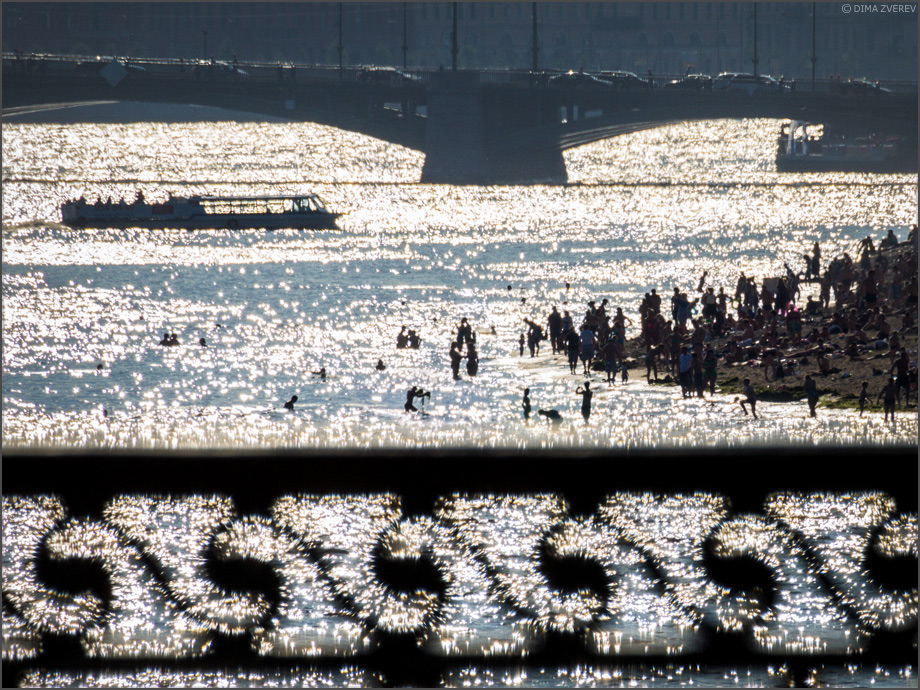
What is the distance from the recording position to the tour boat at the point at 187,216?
302ft

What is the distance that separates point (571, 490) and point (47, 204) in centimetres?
11587

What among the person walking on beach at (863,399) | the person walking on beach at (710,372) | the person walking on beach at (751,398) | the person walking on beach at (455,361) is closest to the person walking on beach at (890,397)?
the person walking on beach at (863,399)

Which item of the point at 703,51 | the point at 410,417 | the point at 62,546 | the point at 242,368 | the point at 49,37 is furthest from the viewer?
the point at 703,51

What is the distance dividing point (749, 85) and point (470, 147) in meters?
22.6

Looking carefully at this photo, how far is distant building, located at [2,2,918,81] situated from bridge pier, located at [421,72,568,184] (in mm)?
52329

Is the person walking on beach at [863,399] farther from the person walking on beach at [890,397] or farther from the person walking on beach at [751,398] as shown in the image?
the person walking on beach at [751,398]

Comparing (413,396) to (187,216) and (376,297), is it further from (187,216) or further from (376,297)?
(187,216)

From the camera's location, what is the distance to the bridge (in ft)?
289

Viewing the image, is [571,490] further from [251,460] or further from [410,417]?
[410,417]

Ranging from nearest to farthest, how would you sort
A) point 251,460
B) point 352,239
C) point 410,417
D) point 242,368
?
point 251,460 < point 410,417 < point 242,368 < point 352,239

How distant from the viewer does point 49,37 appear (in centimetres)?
16525

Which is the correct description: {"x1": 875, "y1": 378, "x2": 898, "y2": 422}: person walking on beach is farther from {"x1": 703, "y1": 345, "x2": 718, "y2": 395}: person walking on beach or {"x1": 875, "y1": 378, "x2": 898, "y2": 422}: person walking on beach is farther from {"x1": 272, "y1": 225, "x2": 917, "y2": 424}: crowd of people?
{"x1": 703, "y1": 345, "x2": 718, "y2": 395}: person walking on beach

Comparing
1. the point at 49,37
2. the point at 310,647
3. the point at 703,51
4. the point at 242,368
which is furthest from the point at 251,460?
the point at 703,51

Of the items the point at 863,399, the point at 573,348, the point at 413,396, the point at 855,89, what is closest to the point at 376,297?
the point at 573,348
